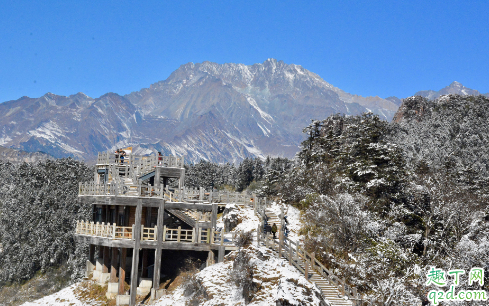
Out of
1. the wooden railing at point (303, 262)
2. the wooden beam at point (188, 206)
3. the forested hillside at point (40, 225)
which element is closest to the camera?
the wooden railing at point (303, 262)

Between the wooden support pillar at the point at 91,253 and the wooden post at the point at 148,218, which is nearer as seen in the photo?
the wooden post at the point at 148,218

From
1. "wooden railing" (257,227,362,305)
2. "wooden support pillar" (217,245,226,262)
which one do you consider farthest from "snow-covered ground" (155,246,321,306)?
"wooden support pillar" (217,245,226,262)

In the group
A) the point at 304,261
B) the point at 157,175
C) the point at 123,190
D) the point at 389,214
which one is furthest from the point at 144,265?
the point at 389,214

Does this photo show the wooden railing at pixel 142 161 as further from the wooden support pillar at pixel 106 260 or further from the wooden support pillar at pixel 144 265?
the wooden support pillar at pixel 106 260

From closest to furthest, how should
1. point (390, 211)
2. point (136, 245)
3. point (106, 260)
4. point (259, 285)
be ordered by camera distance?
1. point (259, 285)
2. point (136, 245)
3. point (106, 260)
4. point (390, 211)

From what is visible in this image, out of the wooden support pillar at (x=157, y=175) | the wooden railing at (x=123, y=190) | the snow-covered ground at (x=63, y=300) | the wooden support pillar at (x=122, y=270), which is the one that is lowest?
the snow-covered ground at (x=63, y=300)

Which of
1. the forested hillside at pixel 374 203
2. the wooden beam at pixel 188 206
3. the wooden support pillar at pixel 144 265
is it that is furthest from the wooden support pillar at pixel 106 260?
the forested hillside at pixel 374 203

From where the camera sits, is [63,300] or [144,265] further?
[144,265]

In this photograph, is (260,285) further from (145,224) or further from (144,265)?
(144,265)

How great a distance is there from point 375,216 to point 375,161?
9.34 m

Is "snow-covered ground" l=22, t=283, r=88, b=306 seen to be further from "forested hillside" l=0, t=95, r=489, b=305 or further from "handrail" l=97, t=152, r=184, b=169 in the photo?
"forested hillside" l=0, t=95, r=489, b=305

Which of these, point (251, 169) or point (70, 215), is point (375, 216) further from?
point (251, 169)

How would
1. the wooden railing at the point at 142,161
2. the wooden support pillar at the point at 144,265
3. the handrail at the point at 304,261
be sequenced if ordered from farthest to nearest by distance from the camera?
the wooden railing at the point at 142,161 → the wooden support pillar at the point at 144,265 → the handrail at the point at 304,261

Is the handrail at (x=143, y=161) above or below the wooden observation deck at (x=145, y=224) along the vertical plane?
above
